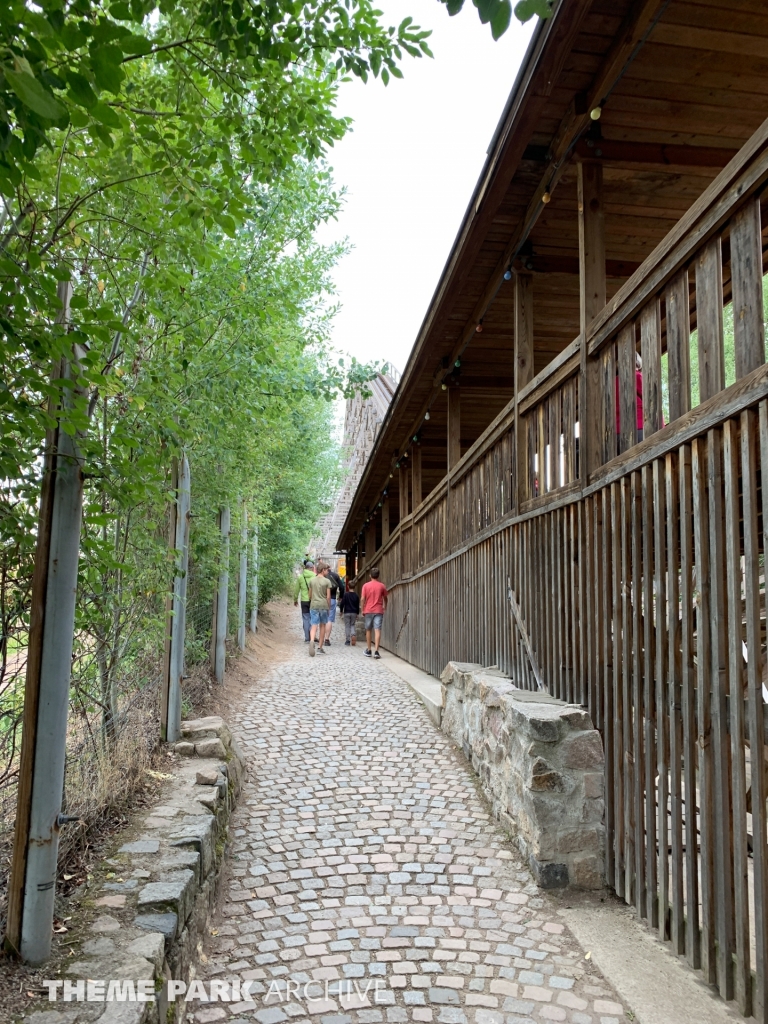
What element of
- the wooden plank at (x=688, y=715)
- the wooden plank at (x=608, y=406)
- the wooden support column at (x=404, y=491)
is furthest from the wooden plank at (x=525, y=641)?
the wooden support column at (x=404, y=491)

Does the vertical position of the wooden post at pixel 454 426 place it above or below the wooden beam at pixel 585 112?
below

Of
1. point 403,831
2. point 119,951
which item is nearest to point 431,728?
point 403,831

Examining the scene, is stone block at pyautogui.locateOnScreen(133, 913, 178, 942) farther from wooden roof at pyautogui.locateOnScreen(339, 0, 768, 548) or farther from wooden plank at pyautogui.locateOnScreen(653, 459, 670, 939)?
wooden roof at pyautogui.locateOnScreen(339, 0, 768, 548)

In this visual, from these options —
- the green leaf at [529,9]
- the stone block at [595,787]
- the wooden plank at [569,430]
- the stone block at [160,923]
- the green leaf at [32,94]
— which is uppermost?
the green leaf at [529,9]

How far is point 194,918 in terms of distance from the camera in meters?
3.31

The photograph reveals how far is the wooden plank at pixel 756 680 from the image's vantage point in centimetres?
250

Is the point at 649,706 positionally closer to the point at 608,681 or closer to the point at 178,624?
the point at 608,681

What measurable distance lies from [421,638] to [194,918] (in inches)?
308

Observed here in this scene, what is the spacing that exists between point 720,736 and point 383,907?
200cm

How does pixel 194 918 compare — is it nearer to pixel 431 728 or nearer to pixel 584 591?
pixel 584 591

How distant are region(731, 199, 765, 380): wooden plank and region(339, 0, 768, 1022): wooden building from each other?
0.01 m

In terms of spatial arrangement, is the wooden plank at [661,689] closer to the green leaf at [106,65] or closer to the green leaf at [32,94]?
the green leaf at [106,65]

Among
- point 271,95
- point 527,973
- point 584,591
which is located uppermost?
point 271,95

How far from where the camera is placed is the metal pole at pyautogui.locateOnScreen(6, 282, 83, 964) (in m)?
2.48
